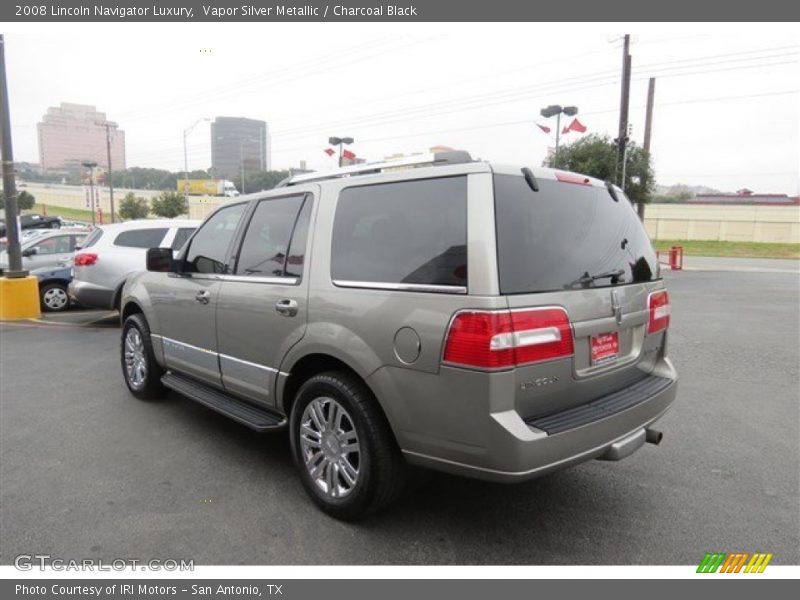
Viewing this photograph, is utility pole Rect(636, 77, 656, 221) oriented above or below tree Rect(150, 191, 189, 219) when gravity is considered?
above

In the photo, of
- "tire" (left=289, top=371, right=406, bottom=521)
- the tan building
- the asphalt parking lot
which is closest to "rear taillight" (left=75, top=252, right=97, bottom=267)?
the asphalt parking lot

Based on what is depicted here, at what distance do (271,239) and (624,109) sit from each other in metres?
19.8

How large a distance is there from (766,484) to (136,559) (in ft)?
12.4

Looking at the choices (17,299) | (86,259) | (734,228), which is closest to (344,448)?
(86,259)

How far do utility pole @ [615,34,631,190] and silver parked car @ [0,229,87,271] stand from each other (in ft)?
54.3

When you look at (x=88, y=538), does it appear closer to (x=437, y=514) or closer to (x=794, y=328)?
(x=437, y=514)

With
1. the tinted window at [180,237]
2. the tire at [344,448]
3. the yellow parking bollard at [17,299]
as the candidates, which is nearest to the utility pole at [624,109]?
the tinted window at [180,237]

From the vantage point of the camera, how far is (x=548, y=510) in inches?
131

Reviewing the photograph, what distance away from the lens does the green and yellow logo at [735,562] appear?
2.77m

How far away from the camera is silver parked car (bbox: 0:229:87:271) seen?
1189 centimetres

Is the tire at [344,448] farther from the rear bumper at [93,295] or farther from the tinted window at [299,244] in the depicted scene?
the rear bumper at [93,295]

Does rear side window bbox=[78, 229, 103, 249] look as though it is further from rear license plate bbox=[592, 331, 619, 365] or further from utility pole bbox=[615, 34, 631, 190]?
utility pole bbox=[615, 34, 631, 190]

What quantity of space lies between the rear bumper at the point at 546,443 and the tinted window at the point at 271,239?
157cm

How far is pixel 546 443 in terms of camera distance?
2.55 m
